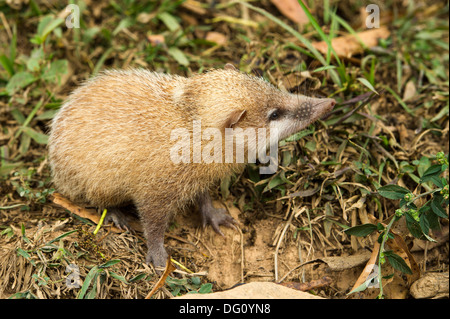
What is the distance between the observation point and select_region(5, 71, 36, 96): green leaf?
5.73 meters

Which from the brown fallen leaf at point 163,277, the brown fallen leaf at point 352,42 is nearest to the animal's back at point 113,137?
the brown fallen leaf at point 163,277

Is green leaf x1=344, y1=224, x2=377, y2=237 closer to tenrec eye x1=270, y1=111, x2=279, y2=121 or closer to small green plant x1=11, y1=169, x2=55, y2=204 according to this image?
tenrec eye x1=270, y1=111, x2=279, y2=121

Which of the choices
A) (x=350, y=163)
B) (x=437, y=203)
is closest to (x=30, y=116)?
(x=350, y=163)

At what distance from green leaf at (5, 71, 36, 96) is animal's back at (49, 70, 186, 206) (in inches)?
44.5

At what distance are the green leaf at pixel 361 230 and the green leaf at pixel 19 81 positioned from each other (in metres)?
4.38

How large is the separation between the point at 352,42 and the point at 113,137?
374cm

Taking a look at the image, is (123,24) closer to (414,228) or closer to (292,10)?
(292,10)

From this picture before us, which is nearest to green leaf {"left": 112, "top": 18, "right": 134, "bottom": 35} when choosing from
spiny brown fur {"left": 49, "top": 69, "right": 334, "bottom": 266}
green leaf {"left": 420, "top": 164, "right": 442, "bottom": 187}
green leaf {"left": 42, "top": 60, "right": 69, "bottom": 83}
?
green leaf {"left": 42, "top": 60, "right": 69, "bottom": 83}

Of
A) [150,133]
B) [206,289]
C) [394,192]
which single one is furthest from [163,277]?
[394,192]

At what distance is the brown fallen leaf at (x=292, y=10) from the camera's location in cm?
683

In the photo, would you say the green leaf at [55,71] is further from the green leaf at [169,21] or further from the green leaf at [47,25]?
the green leaf at [169,21]
